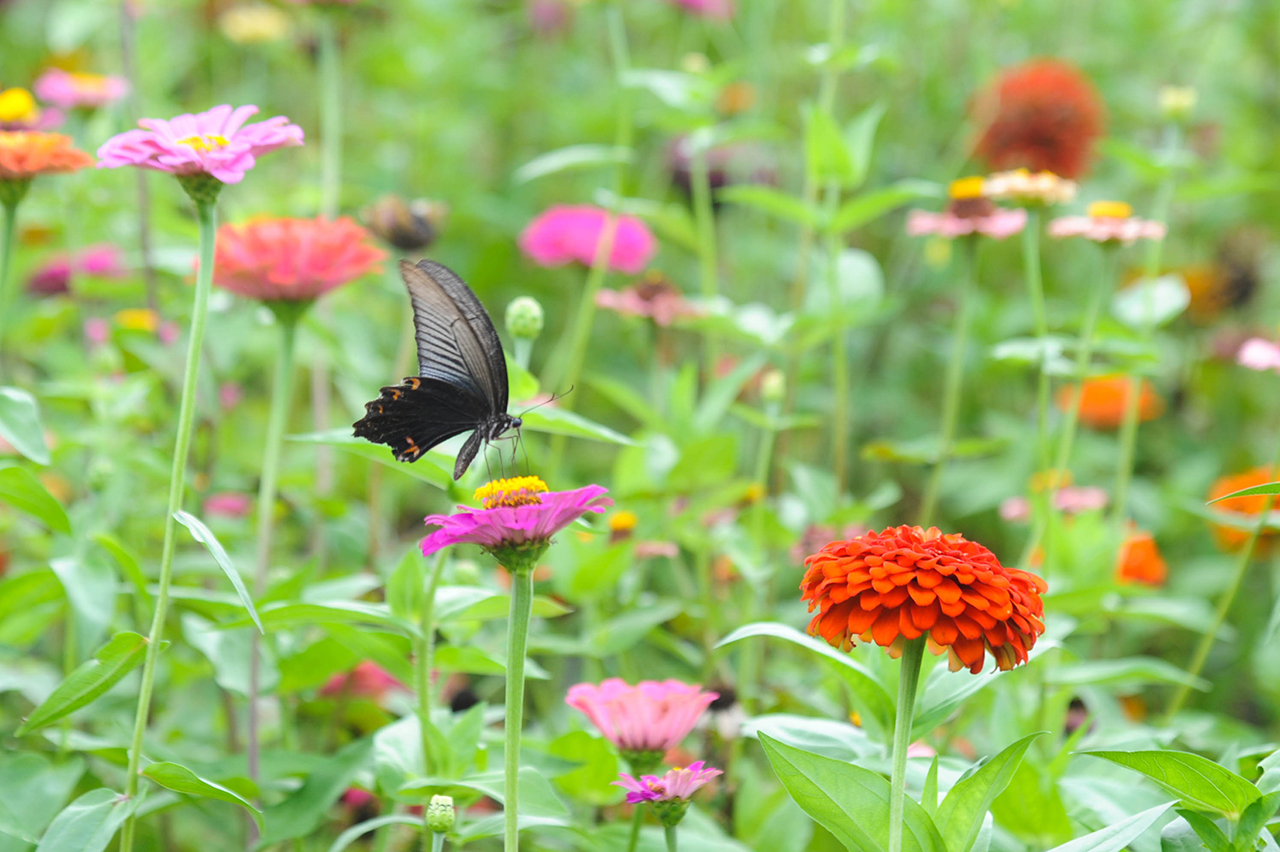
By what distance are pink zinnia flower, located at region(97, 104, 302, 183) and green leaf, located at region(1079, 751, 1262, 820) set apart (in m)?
0.58

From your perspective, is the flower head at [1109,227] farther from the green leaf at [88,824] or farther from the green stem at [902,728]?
the green leaf at [88,824]

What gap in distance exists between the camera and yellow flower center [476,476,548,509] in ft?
1.86

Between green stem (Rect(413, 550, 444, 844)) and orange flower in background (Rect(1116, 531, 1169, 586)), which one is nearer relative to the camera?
green stem (Rect(413, 550, 444, 844))

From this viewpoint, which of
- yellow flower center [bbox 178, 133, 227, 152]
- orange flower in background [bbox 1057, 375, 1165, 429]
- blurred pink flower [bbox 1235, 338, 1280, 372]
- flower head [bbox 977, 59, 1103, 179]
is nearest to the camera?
yellow flower center [bbox 178, 133, 227, 152]

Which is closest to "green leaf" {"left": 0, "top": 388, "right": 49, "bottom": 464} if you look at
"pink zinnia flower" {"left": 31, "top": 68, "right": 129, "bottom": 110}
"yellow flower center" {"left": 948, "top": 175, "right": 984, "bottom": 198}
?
"pink zinnia flower" {"left": 31, "top": 68, "right": 129, "bottom": 110}

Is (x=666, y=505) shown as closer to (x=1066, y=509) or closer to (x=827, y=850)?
(x=827, y=850)

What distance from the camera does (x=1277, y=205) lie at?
191cm

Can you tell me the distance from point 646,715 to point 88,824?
1.11 ft

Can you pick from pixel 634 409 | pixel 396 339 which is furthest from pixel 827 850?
pixel 396 339

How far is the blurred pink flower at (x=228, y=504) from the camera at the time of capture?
1209 millimetres

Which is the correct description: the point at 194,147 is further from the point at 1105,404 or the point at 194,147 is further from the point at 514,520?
the point at 1105,404

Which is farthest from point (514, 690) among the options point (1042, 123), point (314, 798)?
point (1042, 123)

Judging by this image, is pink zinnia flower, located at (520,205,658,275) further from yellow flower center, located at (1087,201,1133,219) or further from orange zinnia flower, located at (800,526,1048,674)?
orange zinnia flower, located at (800,526,1048,674)

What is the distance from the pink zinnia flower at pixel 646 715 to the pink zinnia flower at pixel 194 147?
1.30 feet
